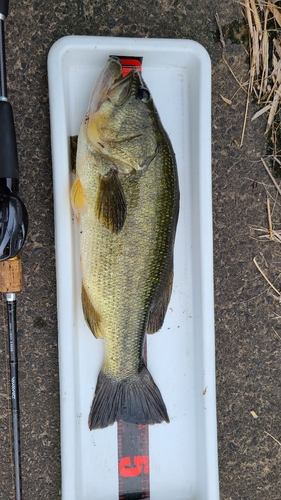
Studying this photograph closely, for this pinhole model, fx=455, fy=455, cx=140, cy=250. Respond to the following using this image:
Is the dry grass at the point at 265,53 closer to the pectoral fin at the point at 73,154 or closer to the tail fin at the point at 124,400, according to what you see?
the pectoral fin at the point at 73,154

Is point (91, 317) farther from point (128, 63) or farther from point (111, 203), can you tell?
point (128, 63)

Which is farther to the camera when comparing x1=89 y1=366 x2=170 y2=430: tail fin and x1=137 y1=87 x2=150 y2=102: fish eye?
x1=89 y1=366 x2=170 y2=430: tail fin

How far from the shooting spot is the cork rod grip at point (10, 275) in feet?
6.32

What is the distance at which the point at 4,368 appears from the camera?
215 cm

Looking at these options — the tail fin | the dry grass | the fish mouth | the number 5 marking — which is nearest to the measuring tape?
the number 5 marking

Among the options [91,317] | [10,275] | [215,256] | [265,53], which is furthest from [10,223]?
[265,53]

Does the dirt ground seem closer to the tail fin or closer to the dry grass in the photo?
the dry grass

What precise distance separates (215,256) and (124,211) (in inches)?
28.5

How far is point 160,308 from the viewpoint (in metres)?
2.01

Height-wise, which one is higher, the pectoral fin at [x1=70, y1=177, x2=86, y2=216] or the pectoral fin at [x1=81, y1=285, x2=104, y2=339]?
the pectoral fin at [x1=70, y1=177, x2=86, y2=216]

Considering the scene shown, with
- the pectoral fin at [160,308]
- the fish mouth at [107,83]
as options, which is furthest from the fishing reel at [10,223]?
the pectoral fin at [160,308]

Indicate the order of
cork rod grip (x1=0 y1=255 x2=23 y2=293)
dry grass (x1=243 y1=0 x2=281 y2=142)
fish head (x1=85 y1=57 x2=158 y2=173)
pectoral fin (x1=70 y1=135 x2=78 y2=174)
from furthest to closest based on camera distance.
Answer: dry grass (x1=243 y1=0 x2=281 y2=142), pectoral fin (x1=70 y1=135 x2=78 y2=174), cork rod grip (x1=0 y1=255 x2=23 y2=293), fish head (x1=85 y1=57 x2=158 y2=173)

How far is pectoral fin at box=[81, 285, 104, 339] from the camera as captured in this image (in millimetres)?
1975

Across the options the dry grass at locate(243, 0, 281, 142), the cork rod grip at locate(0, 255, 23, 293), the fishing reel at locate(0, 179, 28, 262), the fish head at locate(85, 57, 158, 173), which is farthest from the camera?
the dry grass at locate(243, 0, 281, 142)
